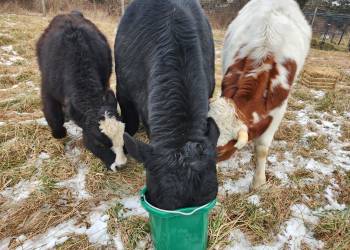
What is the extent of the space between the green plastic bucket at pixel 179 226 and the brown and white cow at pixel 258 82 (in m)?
0.82

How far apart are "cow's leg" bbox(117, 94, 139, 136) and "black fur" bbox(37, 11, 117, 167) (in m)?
0.26

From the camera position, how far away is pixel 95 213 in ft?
10.5

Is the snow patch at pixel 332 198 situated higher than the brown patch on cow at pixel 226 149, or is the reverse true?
the brown patch on cow at pixel 226 149

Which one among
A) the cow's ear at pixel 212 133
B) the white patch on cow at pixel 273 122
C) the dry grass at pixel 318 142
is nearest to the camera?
the cow's ear at pixel 212 133

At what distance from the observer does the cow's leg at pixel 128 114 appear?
373 cm

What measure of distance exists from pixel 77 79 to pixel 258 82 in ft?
6.63

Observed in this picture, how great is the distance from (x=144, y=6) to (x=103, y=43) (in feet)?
4.37

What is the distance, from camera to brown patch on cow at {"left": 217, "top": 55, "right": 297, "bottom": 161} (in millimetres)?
2875

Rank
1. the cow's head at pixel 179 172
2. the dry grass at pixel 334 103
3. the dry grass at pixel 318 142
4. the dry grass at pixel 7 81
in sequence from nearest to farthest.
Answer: the cow's head at pixel 179 172
the dry grass at pixel 318 142
the dry grass at pixel 334 103
the dry grass at pixel 7 81

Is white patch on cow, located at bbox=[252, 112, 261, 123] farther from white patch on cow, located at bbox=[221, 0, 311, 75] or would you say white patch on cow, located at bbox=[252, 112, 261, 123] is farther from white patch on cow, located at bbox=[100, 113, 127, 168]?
white patch on cow, located at bbox=[100, 113, 127, 168]

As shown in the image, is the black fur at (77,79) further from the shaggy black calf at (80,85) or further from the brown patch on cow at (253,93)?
the brown patch on cow at (253,93)

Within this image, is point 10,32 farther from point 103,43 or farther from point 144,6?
point 144,6

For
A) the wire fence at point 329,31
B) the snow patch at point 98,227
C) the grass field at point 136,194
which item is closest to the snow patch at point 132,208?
the grass field at point 136,194

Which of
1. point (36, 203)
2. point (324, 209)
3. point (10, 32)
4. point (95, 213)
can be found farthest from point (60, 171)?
point (10, 32)
